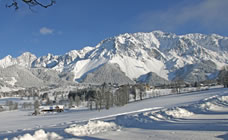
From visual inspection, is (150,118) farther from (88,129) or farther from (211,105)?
→ (211,105)

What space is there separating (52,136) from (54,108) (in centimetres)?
9385

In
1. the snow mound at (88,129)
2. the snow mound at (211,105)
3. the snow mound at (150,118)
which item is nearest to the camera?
the snow mound at (88,129)

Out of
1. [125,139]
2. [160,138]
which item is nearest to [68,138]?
[125,139]

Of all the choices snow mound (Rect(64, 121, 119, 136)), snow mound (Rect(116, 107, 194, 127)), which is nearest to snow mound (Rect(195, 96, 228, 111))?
snow mound (Rect(116, 107, 194, 127))

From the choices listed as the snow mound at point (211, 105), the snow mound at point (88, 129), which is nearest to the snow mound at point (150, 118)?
the snow mound at point (88, 129)

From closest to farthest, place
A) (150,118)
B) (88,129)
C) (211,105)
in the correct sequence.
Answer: (88,129) < (150,118) < (211,105)

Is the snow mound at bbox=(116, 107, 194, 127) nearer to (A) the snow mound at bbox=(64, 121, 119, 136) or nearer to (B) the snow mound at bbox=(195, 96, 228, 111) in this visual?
(A) the snow mound at bbox=(64, 121, 119, 136)

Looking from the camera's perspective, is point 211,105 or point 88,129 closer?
point 88,129

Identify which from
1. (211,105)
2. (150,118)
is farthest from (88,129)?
(211,105)

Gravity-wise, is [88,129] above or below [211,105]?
below

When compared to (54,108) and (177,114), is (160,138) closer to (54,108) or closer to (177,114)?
(177,114)

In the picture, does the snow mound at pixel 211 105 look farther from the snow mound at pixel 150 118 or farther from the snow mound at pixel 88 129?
the snow mound at pixel 88 129

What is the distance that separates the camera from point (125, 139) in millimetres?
8102

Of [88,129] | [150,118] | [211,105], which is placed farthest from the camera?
[211,105]
